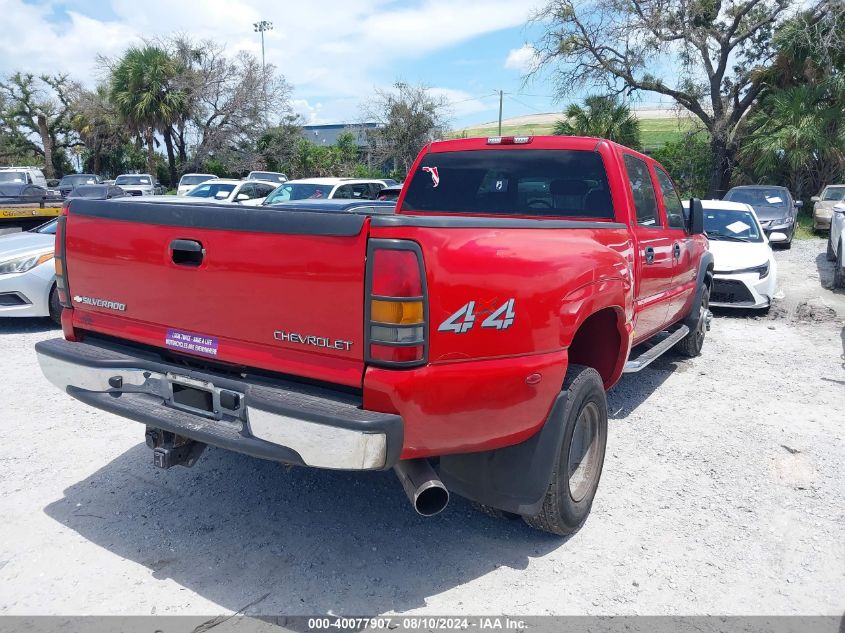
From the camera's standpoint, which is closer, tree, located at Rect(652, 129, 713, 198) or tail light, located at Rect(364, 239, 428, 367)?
tail light, located at Rect(364, 239, 428, 367)

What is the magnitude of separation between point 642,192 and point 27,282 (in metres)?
6.56

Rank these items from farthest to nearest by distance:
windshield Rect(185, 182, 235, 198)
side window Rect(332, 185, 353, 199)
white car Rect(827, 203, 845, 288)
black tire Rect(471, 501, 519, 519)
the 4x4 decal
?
windshield Rect(185, 182, 235, 198) → side window Rect(332, 185, 353, 199) → white car Rect(827, 203, 845, 288) → black tire Rect(471, 501, 519, 519) → the 4x4 decal

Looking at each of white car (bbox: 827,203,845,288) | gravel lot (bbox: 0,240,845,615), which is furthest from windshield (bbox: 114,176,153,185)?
gravel lot (bbox: 0,240,845,615)

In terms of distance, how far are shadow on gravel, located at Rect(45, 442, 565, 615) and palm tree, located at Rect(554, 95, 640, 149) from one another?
25.1 meters

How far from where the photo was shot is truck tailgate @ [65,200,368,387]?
2646 millimetres

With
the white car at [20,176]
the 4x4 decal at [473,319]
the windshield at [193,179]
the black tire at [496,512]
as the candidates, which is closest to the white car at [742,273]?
the black tire at [496,512]

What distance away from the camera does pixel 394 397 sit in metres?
2.58

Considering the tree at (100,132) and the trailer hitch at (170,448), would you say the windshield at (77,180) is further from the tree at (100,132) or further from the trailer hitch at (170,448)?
the trailer hitch at (170,448)

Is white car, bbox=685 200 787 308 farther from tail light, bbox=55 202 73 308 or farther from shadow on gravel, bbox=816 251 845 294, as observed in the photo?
tail light, bbox=55 202 73 308

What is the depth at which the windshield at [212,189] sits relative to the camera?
1803 cm

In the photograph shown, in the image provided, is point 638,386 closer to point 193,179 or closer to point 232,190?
point 232,190

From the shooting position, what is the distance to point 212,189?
18297 mm

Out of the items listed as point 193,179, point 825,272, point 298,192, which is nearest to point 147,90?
point 193,179

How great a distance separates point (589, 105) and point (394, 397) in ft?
89.0
